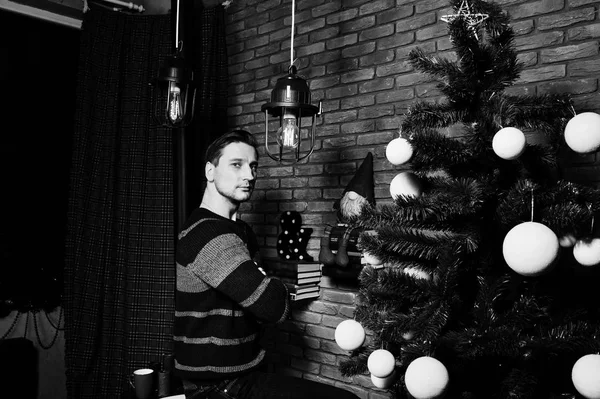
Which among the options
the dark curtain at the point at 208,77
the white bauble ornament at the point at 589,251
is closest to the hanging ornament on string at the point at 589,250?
the white bauble ornament at the point at 589,251

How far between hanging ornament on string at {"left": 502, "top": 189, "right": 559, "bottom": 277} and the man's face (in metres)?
1.28

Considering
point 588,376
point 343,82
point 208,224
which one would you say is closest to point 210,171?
point 208,224

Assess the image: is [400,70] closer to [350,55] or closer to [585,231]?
[350,55]

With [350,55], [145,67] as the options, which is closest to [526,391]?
[350,55]

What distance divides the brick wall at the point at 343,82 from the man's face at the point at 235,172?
713 millimetres

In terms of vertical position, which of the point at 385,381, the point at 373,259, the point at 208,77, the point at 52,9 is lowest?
the point at 385,381

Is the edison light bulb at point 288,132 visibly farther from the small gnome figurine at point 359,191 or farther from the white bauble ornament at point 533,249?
the white bauble ornament at point 533,249

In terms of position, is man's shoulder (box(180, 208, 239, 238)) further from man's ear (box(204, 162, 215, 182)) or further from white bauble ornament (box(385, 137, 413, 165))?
white bauble ornament (box(385, 137, 413, 165))

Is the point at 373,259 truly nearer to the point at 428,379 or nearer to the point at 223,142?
the point at 428,379

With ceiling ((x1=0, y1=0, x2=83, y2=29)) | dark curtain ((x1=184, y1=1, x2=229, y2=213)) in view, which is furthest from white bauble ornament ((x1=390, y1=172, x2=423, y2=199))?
ceiling ((x1=0, y1=0, x2=83, y2=29))

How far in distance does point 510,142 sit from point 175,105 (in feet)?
5.23

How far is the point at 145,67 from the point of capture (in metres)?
3.28

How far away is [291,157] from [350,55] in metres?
0.70

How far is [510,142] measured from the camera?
3.50ft
